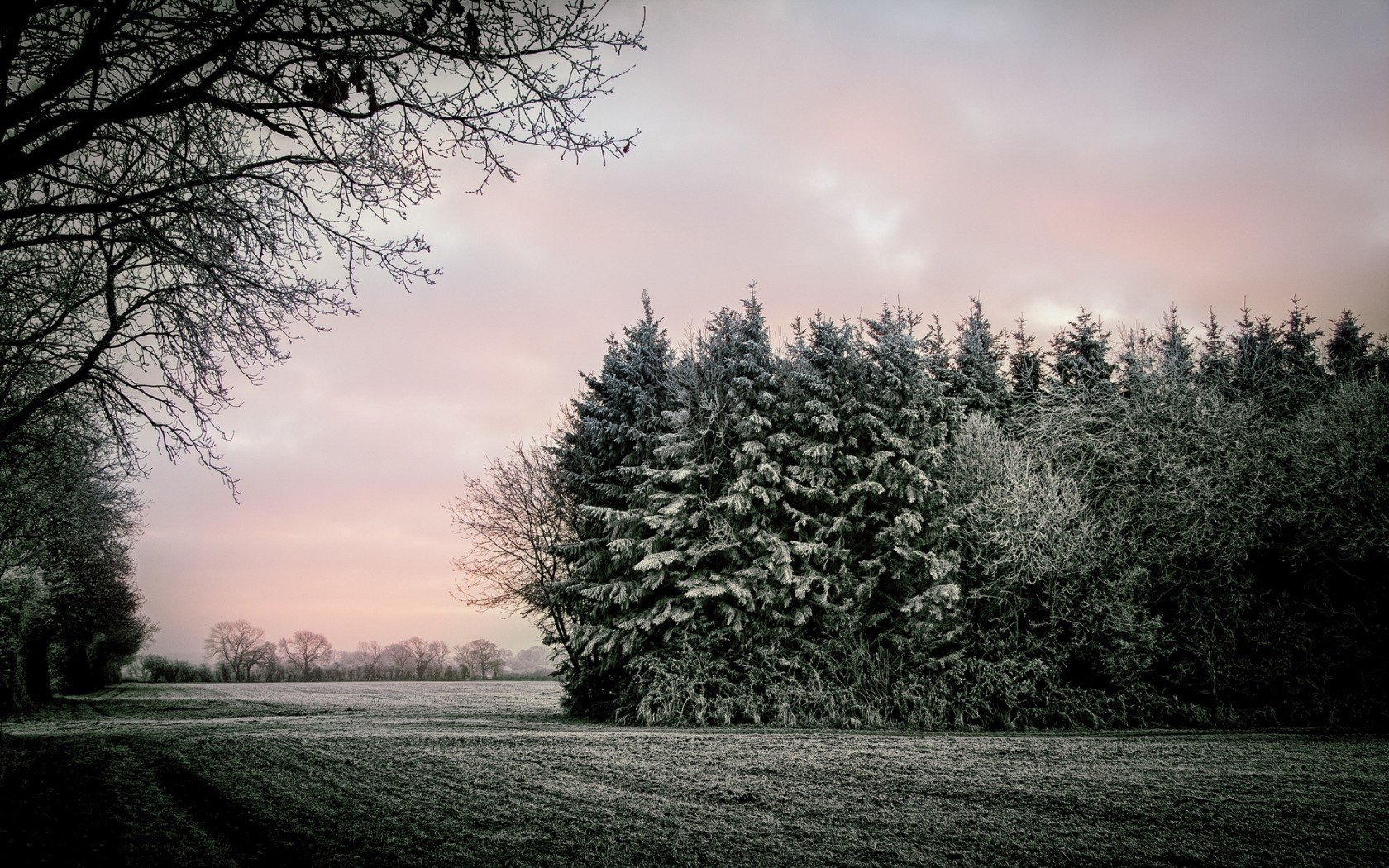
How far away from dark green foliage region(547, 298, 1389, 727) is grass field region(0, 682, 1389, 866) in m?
4.45

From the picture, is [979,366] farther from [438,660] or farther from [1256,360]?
[438,660]

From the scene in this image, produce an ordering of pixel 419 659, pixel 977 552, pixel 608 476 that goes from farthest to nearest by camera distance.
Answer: pixel 419 659
pixel 608 476
pixel 977 552

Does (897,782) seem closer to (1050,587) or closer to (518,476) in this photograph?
(1050,587)

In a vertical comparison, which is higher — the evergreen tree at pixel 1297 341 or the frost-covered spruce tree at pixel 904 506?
the evergreen tree at pixel 1297 341

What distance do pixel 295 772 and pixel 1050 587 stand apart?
54.1ft

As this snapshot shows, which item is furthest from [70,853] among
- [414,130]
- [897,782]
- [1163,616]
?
[1163,616]

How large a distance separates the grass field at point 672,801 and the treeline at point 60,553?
4247 millimetres

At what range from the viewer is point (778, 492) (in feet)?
61.1

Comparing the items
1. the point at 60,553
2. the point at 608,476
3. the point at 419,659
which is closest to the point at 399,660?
the point at 419,659

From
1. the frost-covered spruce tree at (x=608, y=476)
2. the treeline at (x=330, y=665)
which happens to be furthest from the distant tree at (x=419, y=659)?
the frost-covered spruce tree at (x=608, y=476)

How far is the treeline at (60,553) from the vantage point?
32.5 ft

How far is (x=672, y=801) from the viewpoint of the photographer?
7113 millimetres

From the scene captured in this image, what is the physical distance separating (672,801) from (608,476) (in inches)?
571

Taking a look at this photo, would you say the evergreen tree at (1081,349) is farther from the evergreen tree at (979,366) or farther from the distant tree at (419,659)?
the distant tree at (419,659)
